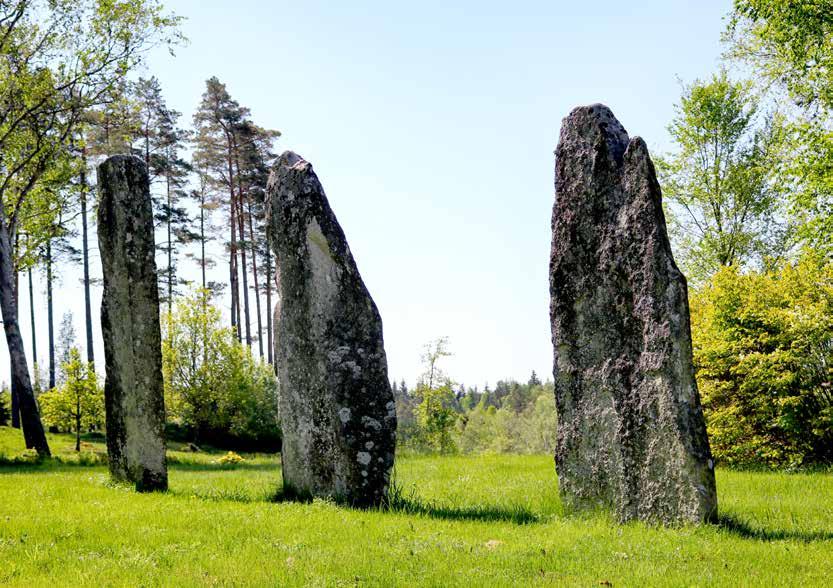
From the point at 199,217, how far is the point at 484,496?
123 feet

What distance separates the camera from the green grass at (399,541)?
21.4 ft

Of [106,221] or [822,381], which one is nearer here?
[106,221]

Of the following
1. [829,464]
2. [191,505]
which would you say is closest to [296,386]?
[191,505]

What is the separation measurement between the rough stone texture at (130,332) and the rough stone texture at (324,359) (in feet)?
8.55

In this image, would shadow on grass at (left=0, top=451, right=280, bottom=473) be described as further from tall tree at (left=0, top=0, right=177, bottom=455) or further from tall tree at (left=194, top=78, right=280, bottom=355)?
tall tree at (left=194, top=78, right=280, bottom=355)

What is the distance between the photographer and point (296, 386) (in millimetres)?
11023

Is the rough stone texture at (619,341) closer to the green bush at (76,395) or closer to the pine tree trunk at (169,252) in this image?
the green bush at (76,395)

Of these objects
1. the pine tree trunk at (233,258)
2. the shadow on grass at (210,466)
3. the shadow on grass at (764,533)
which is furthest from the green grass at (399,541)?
the pine tree trunk at (233,258)

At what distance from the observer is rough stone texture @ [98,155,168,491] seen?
12.1 m

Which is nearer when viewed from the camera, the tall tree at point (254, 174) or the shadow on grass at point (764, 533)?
the shadow on grass at point (764, 533)

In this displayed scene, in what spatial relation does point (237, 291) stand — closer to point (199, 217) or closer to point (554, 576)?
point (199, 217)

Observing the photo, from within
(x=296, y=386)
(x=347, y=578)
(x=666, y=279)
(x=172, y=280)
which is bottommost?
(x=347, y=578)

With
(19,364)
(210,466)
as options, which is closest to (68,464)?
(19,364)

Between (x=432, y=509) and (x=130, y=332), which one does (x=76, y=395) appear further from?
(x=432, y=509)
